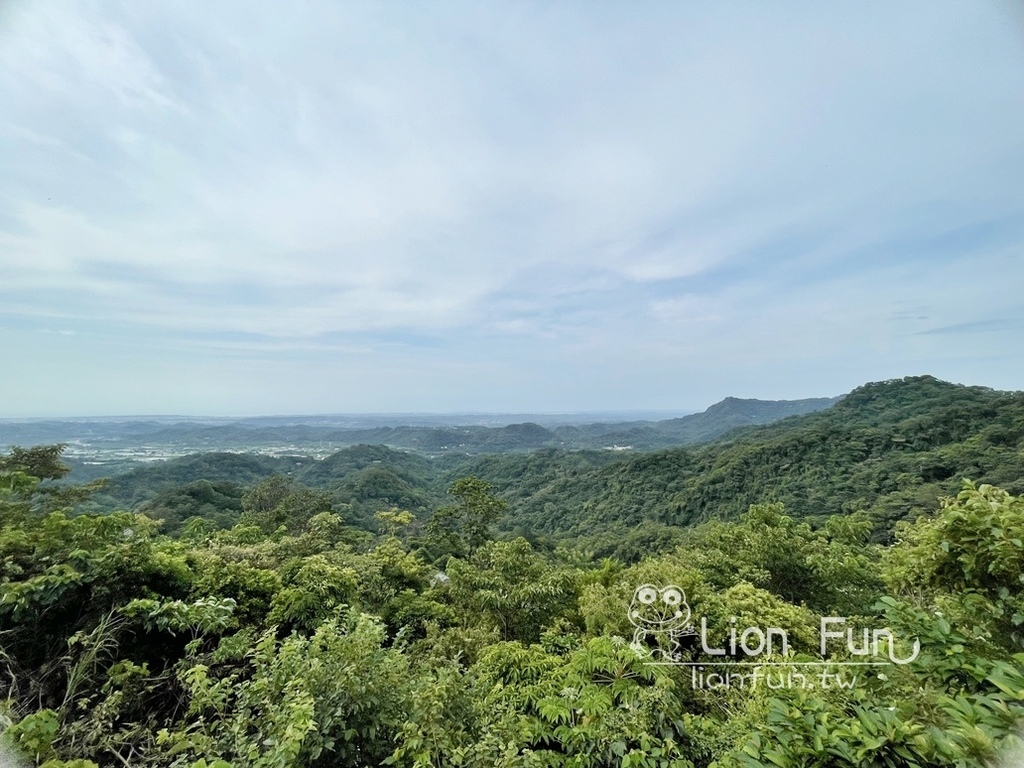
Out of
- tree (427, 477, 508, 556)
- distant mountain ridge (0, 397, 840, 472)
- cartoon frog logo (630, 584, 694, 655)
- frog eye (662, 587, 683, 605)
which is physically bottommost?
distant mountain ridge (0, 397, 840, 472)

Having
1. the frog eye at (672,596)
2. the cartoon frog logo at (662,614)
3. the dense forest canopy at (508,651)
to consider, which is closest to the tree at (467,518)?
the dense forest canopy at (508,651)

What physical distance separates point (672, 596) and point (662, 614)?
1.04 ft

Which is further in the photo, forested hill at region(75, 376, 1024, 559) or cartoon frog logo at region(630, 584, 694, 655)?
forested hill at region(75, 376, 1024, 559)

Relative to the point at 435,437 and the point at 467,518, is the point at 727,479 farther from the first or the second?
the point at 435,437

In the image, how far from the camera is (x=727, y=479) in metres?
49.2

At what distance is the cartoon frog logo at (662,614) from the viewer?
20.0 feet

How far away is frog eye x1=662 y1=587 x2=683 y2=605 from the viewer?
6436 millimetres

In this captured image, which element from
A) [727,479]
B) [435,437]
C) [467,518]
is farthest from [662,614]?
[435,437]

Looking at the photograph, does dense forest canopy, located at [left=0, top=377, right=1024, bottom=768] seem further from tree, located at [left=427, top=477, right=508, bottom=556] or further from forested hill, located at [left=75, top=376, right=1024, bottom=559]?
forested hill, located at [left=75, top=376, right=1024, bottom=559]

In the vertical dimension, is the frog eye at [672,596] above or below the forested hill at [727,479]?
above

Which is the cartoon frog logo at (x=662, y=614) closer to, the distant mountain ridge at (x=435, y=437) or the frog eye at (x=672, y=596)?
the frog eye at (x=672, y=596)

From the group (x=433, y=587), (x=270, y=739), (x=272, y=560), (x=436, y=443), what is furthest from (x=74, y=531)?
(x=436, y=443)

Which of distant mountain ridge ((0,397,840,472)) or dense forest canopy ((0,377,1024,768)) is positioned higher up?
dense forest canopy ((0,377,1024,768))

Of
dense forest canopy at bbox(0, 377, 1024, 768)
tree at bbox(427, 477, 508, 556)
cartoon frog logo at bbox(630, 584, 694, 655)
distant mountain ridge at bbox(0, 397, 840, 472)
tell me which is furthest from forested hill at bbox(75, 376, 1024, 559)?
distant mountain ridge at bbox(0, 397, 840, 472)
